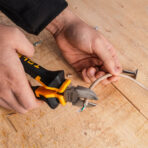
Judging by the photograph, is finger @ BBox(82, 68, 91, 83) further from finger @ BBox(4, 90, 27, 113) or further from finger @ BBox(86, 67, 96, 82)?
finger @ BBox(4, 90, 27, 113)

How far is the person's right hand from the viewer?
57 centimetres

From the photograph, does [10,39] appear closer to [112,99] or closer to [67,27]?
[67,27]

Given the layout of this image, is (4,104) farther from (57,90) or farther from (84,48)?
(84,48)

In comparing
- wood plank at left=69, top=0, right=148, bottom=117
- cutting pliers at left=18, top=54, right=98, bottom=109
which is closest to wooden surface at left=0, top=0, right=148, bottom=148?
wood plank at left=69, top=0, right=148, bottom=117

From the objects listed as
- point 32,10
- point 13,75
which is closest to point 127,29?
point 32,10

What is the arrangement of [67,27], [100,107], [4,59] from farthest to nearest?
[67,27] → [100,107] → [4,59]

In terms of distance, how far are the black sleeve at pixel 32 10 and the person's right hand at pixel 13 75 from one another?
128 millimetres

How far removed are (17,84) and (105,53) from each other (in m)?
0.36

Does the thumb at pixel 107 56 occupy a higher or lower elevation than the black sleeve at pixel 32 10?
higher

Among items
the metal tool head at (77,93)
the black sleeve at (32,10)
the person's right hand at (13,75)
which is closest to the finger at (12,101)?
the person's right hand at (13,75)

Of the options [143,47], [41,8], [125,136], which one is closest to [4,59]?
[41,8]

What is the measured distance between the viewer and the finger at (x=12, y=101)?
61cm

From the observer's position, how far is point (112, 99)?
2.28ft

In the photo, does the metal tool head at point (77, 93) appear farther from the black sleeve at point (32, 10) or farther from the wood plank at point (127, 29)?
the black sleeve at point (32, 10)
